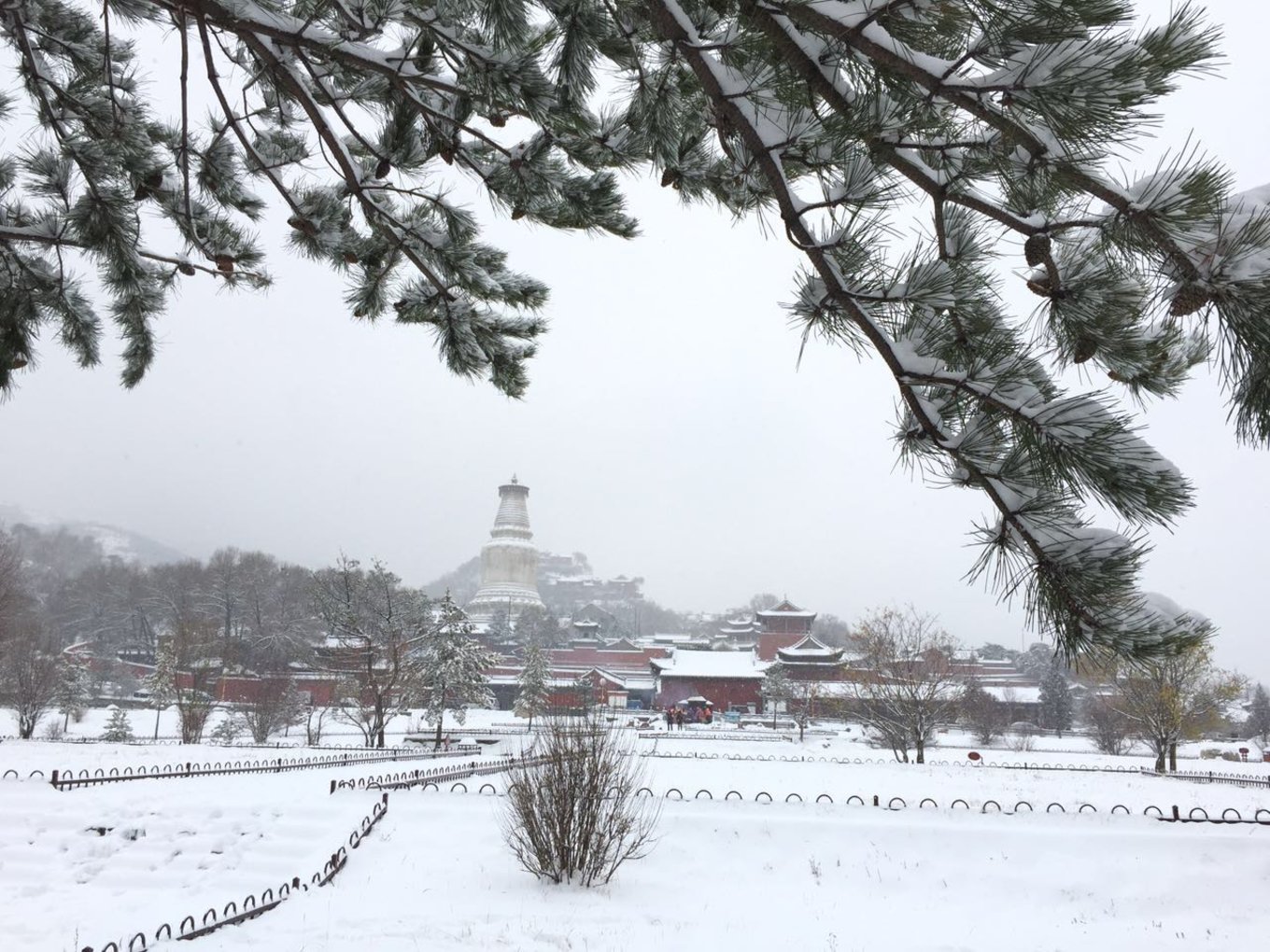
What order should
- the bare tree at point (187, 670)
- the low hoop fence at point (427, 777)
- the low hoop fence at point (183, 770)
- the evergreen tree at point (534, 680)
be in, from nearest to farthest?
the low hoop fence at point (427, 777) < the low hoop fence at point (183, 770) < the bare tree at point (187, 670) < the evergreen tree at point (534, 680)

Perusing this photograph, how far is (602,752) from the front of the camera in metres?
8.27

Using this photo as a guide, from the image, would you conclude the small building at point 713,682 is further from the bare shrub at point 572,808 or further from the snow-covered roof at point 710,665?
the bare shrub at point 572,808

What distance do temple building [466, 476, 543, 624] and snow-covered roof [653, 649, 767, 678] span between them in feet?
89.6

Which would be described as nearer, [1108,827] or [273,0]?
[273,0]

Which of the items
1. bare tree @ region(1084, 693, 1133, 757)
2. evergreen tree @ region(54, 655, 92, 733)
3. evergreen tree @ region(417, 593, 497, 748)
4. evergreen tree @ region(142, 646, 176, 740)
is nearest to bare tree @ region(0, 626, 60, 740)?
evergreen tree @ region(54, 655, 92, 733)

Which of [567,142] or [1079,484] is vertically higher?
[567,142]

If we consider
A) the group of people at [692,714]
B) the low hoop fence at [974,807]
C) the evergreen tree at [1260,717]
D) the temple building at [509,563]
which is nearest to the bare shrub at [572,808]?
the low hoop fence at [974,807]

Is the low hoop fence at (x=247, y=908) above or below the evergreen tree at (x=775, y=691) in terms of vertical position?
above

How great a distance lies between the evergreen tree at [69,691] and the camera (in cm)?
2864

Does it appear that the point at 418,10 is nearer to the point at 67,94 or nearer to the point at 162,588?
the point at 67,94

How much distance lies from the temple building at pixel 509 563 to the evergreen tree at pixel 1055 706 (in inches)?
1775

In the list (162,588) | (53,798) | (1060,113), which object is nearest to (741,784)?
(53,798)

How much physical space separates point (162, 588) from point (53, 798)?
2040 inches

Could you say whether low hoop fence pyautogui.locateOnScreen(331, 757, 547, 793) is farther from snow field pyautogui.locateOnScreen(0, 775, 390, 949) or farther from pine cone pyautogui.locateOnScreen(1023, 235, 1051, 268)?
pine cone pyautogui.locateOnScreen(1023, 235, 1051, 268)
